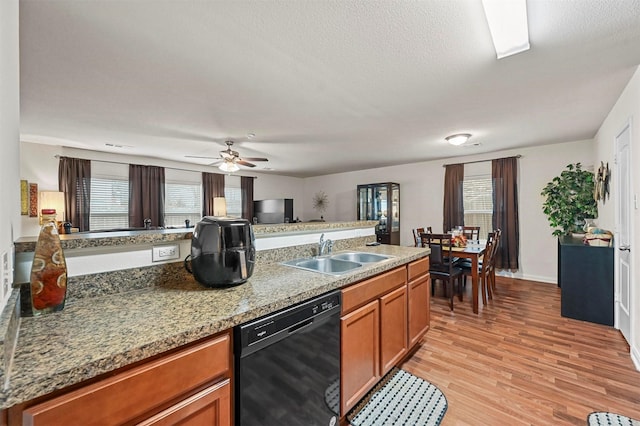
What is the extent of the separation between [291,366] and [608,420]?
6.33 ft

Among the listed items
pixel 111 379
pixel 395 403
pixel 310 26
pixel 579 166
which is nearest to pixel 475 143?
pixel 579 166

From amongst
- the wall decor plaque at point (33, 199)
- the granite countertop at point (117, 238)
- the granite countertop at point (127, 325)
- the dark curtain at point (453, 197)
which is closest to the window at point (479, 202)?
the dark curtain at point (453, 197)

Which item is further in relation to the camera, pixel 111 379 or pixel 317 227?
pixel 317 227

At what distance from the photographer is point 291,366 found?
1.20 metres

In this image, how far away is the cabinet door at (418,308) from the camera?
221cm

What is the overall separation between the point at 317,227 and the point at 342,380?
1150mm

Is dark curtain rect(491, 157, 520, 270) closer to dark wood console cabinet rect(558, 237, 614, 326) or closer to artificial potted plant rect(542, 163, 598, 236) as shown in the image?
artificial potted plant rect(542, 163, 598, 236)

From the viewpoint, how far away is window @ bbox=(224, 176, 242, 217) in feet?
22.2

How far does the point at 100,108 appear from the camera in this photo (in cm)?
283

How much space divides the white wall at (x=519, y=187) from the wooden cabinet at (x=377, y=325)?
141 inches

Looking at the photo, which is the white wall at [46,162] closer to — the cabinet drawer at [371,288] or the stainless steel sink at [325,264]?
the stainless steel sink at [325,264]

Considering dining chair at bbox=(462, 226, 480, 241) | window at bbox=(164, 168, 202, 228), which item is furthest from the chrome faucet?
window at bbox=(164, 168, 202, 228)

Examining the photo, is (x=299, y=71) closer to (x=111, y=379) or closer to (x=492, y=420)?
(x=111, y=379)

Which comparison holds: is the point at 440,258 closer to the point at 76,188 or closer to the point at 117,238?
the point at 117,238
